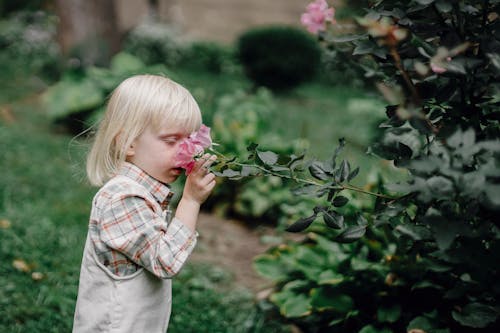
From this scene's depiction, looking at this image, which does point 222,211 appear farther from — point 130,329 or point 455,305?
point 130,329

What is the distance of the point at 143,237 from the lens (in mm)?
1935

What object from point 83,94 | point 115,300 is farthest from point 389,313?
point 83,94

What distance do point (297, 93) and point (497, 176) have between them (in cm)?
993

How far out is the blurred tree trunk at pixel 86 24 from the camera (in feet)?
27.5

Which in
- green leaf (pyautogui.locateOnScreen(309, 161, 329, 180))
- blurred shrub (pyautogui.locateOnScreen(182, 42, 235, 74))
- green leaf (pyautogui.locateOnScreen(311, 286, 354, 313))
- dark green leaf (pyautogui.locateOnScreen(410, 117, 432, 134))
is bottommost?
blurred shrub (pyautogui.locateOnScreen(182, 42, 235, 74))

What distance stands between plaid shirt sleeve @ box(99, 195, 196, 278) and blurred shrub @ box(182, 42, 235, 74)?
428 inches

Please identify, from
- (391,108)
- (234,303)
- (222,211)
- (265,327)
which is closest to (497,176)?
(391,108)

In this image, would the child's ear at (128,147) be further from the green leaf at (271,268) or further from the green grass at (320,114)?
the green grass at (320,114)

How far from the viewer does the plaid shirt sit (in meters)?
1.93

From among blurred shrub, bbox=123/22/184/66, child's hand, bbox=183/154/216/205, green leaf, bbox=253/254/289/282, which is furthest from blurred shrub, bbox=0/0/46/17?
child's hand, bbox=183/154/216/205

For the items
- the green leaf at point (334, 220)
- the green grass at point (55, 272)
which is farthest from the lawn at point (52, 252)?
the green leaf at point (334, 220)

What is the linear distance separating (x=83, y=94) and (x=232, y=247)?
3602 millimetres

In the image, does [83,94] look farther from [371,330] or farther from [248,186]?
[371,330]

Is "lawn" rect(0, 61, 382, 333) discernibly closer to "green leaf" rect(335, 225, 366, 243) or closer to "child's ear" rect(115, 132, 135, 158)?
"child's ear" rect(115, 132, 135, 158)
